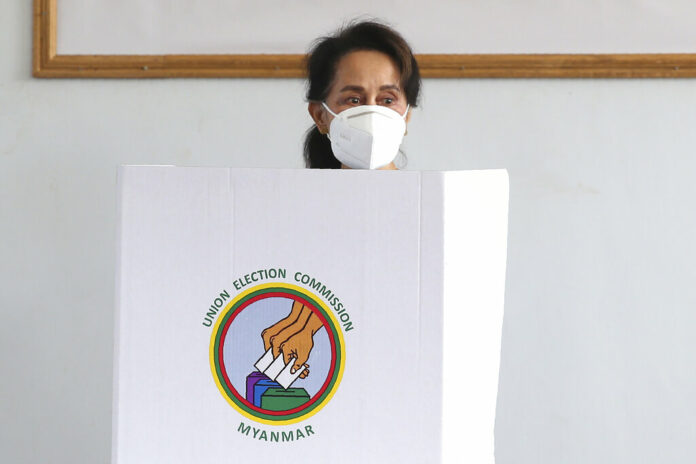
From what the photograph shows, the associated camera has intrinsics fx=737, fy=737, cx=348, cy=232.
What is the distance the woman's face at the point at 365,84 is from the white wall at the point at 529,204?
1.56ft

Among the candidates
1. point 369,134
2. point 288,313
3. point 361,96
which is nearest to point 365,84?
point 361,96

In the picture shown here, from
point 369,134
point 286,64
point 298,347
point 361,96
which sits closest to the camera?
point 298,347

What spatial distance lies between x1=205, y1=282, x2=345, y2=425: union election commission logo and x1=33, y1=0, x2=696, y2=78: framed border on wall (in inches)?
34.6

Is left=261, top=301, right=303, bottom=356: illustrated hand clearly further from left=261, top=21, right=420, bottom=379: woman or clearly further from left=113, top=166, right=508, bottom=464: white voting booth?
left=261, top=21, right=420, bottom=379: woman

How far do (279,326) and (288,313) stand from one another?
1 cm

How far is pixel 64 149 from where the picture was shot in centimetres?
150

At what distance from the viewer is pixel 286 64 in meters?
1.45

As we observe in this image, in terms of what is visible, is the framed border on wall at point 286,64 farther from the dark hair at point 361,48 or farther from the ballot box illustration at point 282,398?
the ballot box illustration at point 282,398

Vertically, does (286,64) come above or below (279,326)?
above

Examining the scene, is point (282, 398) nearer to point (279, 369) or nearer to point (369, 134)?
point (279, 369)

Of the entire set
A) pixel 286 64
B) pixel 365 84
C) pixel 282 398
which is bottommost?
pixel 282 398

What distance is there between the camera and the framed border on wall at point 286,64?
4.69 ft

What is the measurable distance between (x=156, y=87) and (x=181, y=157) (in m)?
0.15

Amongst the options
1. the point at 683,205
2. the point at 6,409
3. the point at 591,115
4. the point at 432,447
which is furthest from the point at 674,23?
the point at 6,409
